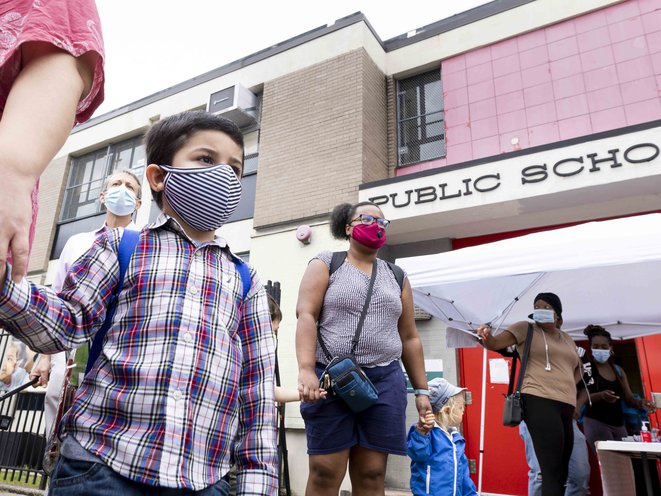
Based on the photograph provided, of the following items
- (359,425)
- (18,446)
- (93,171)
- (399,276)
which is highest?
(93,171)

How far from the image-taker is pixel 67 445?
3.97 ft

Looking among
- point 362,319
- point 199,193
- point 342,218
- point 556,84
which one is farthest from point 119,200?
point 556,84

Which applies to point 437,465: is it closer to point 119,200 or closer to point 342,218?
point 342,218

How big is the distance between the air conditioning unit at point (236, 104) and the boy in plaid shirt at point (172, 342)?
874 cm

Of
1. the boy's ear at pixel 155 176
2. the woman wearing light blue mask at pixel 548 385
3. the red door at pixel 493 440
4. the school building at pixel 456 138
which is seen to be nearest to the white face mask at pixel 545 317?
the woman wearing light blue mask at pixel 548 385

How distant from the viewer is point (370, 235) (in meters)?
3.27

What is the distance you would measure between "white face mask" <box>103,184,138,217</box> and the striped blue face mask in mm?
1607

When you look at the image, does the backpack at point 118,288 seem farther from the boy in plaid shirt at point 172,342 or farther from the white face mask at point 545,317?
the white face mask at point 545,317

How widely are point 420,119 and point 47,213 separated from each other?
9788 mm

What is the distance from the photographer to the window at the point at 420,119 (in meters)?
8.92

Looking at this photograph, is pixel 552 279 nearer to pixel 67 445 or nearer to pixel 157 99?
pixel 67 445

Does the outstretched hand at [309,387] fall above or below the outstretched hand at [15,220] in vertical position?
below

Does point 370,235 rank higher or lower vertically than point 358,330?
higher

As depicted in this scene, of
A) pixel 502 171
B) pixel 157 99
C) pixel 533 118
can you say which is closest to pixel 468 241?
pixel 502 171
